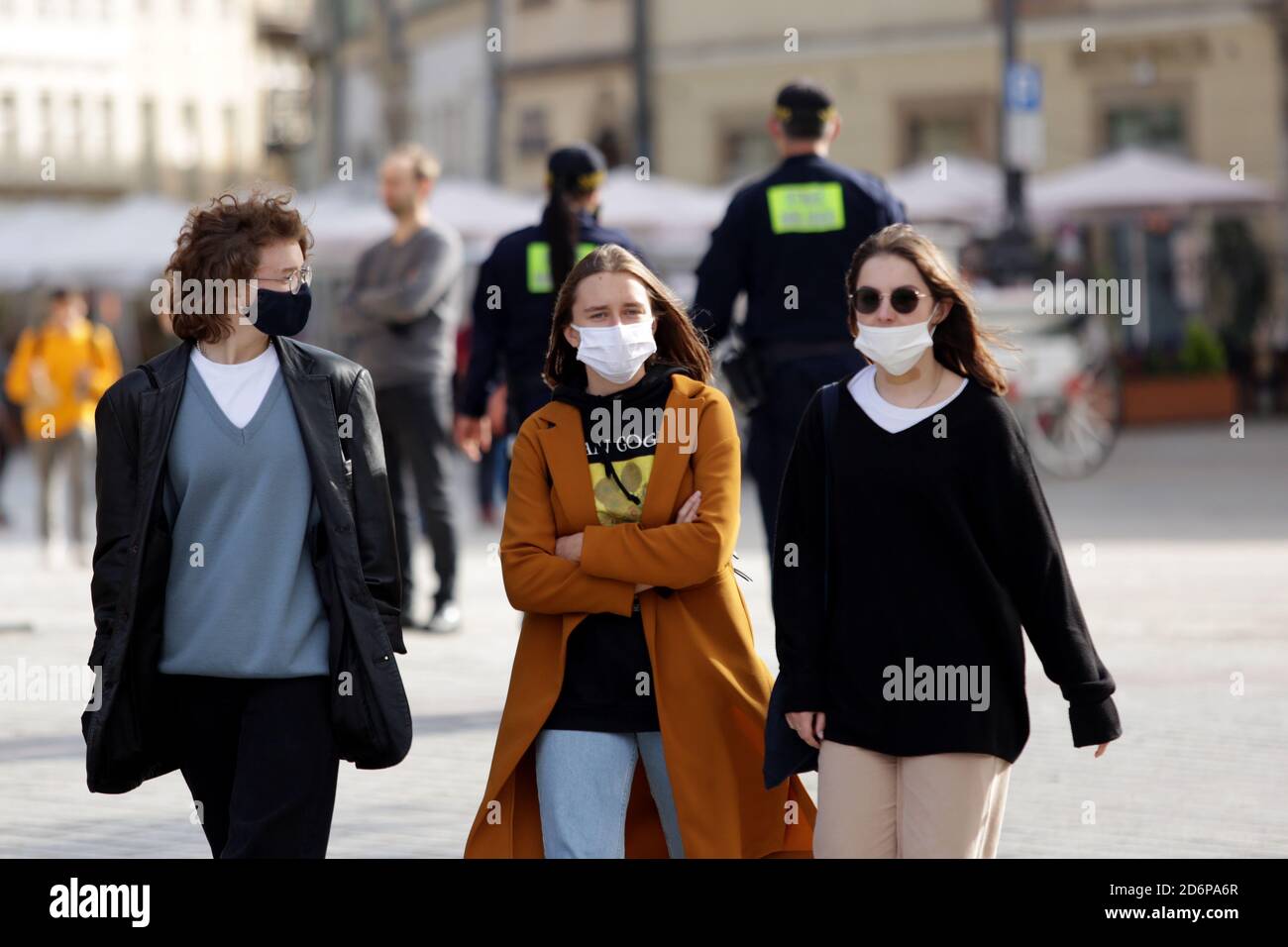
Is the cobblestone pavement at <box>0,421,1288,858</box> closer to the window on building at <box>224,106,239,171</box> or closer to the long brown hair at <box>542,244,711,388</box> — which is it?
the long brown hair at <box>542,244,711,388</box>

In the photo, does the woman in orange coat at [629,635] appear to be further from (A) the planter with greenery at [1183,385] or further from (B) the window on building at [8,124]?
(B) the window on building at [8,124]

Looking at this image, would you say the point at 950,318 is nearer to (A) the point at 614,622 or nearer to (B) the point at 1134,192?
(A) the point at 614,622

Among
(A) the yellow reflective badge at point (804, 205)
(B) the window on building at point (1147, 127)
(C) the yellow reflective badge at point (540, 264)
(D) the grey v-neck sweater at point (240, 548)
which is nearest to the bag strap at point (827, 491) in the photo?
(D) the grey v-neck sweater at point (240, 548)

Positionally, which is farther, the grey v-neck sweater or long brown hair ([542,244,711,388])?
long brown hair ([542,244,711,388])

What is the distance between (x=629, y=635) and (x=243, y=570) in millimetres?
822

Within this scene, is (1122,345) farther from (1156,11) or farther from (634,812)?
(634,812)

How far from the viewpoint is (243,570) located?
16.1 feet

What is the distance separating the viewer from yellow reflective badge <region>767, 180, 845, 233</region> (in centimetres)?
847

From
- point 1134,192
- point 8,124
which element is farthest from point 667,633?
point 8,124

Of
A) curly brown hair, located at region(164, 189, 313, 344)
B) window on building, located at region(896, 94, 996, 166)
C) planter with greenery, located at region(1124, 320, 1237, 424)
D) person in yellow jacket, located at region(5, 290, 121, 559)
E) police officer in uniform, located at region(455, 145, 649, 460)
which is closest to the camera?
curly brown hair, located at region(164, 189, 313, 344)

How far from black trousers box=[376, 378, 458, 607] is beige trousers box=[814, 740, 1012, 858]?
642 centimetres

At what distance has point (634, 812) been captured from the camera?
5.35 metres

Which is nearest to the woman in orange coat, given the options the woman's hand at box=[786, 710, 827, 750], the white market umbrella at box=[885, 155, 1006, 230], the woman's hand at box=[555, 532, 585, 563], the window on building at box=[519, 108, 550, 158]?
the woman's hand at box=[555, 532, 585, 563]
